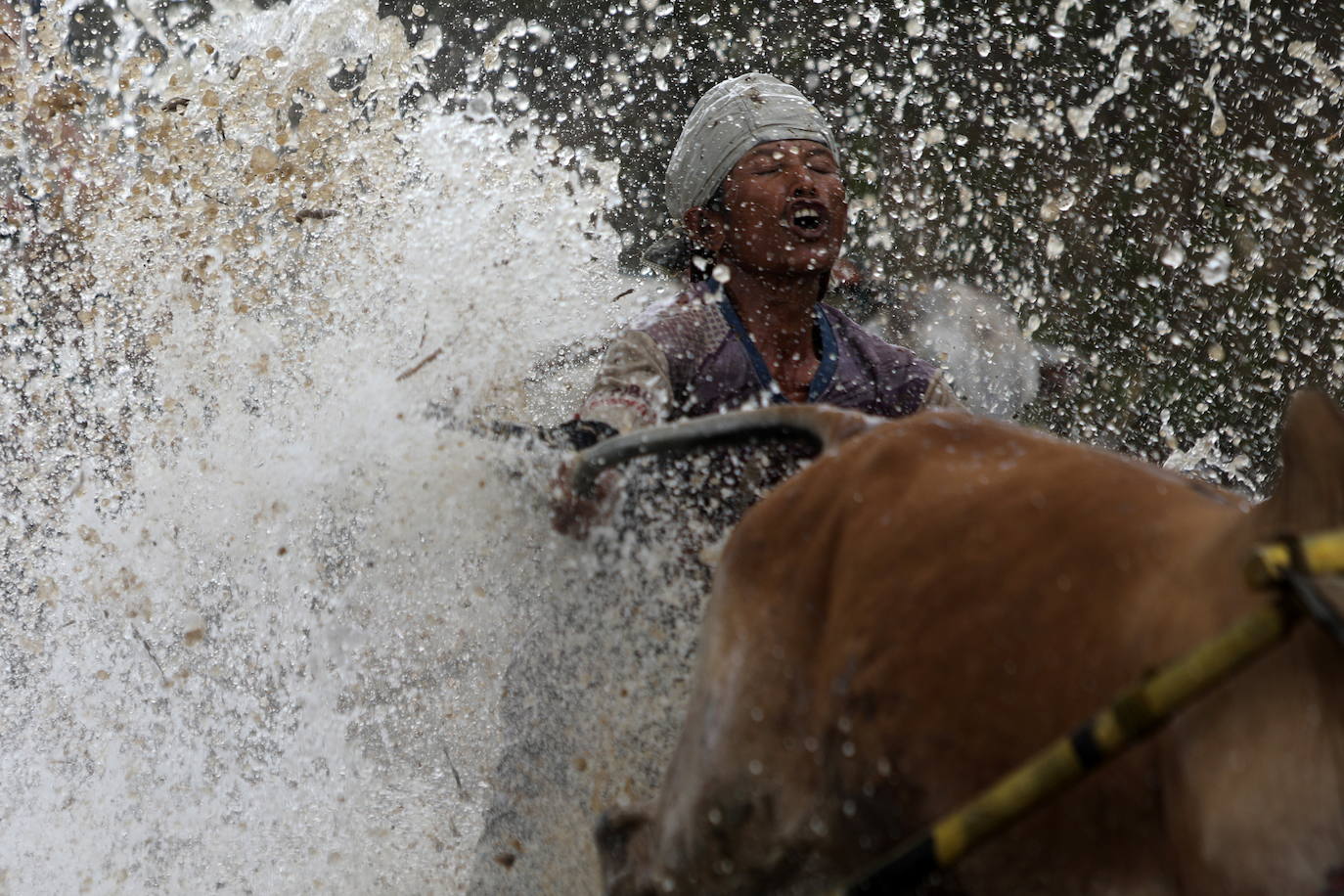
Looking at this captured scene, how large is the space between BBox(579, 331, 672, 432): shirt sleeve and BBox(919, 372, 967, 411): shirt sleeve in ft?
1.70

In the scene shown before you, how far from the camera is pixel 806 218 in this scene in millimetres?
2549

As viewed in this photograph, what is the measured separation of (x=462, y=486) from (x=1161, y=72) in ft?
15.8

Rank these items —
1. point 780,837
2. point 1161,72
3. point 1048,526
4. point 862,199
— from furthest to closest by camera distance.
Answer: point 1161,72 < point 862,199 < point 780,837 < point 1048,526

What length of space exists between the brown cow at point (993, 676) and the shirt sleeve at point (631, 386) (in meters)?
0.76

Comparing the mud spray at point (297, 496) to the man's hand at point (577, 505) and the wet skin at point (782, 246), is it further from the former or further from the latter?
the wet skin at point (782, 246)

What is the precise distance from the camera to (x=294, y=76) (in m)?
4.04

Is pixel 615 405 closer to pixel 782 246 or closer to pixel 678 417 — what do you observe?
pixel 678 417

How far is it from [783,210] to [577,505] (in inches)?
29.6

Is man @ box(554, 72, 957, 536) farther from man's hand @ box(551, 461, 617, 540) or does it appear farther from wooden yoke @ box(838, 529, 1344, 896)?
wooden yoke @ box(838, 529, 1344, 896)

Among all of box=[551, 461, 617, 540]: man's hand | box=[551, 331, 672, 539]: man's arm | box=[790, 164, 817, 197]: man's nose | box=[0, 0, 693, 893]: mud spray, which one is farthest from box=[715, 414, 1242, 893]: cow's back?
box=[790, 164, 817, 197]: man's nose

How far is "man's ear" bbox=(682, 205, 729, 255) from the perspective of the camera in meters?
2.64

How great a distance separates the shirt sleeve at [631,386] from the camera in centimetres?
228

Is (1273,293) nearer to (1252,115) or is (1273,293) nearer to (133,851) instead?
(1252,115)

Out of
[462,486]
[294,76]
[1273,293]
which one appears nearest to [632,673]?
[462,486]
